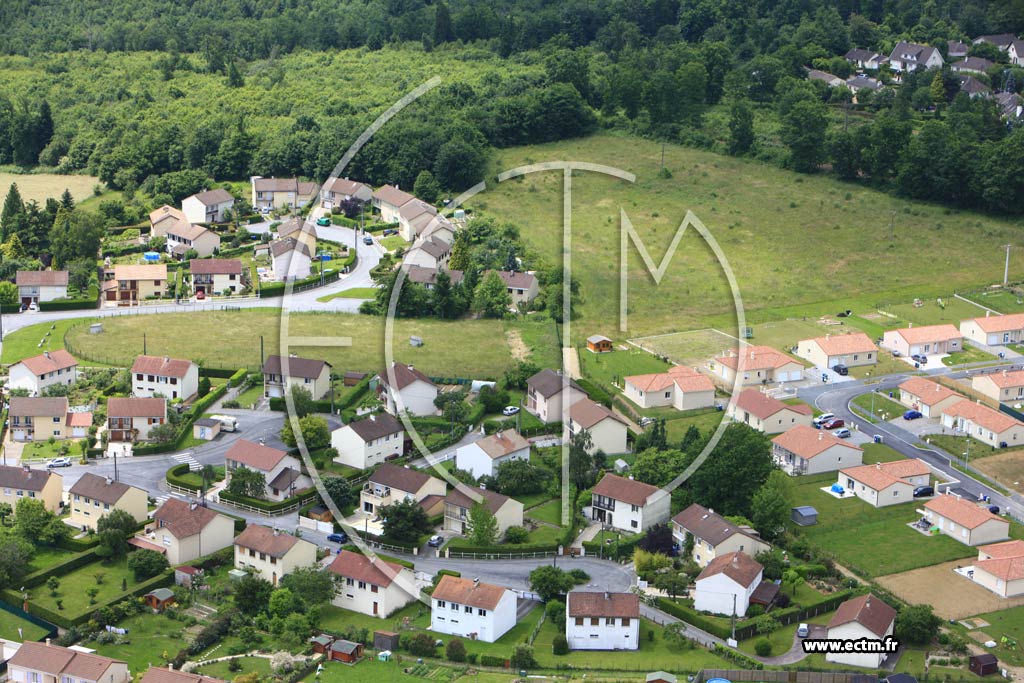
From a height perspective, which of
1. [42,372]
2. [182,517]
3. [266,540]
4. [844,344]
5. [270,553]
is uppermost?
[42,372]

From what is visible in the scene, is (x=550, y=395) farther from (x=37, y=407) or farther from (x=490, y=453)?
(x=37, y=407)

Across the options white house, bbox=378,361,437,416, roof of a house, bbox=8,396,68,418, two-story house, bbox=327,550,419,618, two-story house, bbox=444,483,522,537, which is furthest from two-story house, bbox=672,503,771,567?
roof of a house, bbox=8,396,68,418

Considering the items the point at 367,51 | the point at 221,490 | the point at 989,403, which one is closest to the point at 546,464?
the point at 221,490

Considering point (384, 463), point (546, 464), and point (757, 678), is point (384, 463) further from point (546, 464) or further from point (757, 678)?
point (757, 678)

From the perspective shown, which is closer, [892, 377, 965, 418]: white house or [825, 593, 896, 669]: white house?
[825, 593, 896, 669]: white house

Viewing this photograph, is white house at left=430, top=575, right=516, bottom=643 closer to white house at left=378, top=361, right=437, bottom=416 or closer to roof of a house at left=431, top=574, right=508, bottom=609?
roof of a house at left=431, top=574, right=508, bottom=609

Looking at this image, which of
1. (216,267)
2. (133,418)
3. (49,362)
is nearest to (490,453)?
(133,418)
